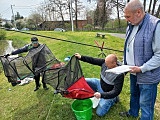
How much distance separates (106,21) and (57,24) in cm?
1292

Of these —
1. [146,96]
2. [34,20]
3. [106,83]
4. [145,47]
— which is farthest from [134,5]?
[34,20]

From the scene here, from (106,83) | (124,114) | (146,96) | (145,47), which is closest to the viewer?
(145,47)

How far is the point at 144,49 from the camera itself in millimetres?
2162

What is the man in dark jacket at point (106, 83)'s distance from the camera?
105 inches

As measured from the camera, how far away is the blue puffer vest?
2.08 m

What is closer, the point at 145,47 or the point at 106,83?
the point at 145,47

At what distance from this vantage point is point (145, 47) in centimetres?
214

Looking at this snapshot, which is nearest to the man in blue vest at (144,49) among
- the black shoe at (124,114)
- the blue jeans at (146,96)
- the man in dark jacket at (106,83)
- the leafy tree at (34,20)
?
the blue jeans at (146,96)

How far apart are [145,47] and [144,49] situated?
0.03 m

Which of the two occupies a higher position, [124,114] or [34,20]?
[34,20]

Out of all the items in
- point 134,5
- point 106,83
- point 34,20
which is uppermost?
point 34,20

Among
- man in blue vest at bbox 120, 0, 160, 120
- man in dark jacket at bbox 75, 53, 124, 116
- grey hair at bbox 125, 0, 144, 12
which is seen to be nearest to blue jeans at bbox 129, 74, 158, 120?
man in blue vest at bbox 120, 0, 160, 120

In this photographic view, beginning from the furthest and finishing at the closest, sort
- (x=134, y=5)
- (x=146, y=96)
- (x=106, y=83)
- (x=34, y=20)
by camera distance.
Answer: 1. (x=34, y=20)
2. (x=106, y=83)
3. (x=146, y=96)
4. (x=134, y=5)

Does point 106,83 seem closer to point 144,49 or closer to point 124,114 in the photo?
point 124,114
